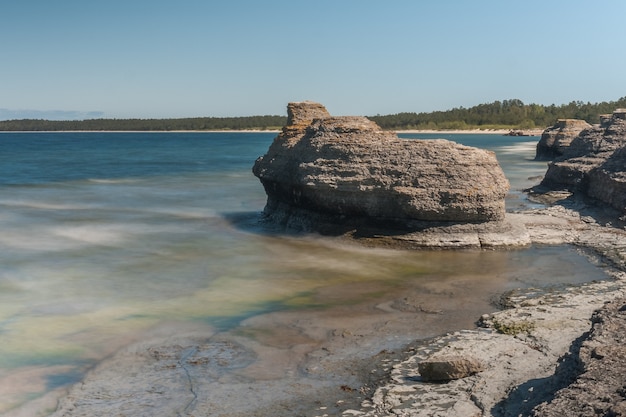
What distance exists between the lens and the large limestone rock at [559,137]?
47.2 metres

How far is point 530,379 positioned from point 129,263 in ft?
37.2

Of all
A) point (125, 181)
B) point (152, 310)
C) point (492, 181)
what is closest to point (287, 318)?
point (152, 310)

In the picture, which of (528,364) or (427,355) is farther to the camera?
(427,355)

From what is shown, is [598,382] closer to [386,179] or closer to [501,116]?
[386,179]

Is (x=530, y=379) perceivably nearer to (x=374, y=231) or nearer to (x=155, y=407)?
(x=155, y=407)

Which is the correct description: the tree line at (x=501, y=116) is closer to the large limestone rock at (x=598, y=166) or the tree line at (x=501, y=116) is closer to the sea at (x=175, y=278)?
the large limestone rock at (x=598, y=166)

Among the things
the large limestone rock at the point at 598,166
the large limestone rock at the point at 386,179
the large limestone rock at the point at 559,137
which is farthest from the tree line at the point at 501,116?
the large limestone rock at the point at 386,179

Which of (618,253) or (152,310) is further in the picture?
(618,253)

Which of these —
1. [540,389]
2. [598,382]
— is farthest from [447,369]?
[598,382]

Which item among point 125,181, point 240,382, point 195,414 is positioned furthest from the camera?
point 125,181

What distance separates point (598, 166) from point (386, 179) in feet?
35.7

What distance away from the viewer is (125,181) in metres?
42.4

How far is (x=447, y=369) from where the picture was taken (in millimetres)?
7992

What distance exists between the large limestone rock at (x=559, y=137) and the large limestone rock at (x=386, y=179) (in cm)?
3027
